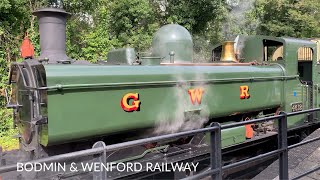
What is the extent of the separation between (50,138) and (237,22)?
19803 mm

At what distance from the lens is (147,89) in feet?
15.9

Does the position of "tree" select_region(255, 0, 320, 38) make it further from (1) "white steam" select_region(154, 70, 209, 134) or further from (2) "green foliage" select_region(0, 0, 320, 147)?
(1) "white steam" select_region(154, 70, 209, 134)

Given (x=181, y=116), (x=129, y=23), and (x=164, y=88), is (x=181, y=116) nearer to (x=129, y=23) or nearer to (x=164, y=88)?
(x=164, y=88)

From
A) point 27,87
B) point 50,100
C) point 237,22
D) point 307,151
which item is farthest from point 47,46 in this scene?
point 237,22

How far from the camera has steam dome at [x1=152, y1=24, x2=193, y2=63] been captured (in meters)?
6.19

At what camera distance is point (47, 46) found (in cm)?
504

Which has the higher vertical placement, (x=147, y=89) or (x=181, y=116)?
(x=147, y=89)

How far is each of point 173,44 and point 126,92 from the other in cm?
197

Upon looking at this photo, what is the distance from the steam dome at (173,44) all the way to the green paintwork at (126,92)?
54 centimetres

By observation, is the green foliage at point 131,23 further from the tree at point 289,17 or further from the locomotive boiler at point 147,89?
the tree at point 289,17

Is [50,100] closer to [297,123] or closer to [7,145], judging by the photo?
[7,145]

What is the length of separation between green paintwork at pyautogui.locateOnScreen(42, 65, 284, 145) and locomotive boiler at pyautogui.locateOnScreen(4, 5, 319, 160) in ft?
0.04

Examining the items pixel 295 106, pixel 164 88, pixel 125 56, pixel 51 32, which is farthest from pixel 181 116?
pixel 295 106

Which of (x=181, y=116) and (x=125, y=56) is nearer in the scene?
(x=181, y=116)
